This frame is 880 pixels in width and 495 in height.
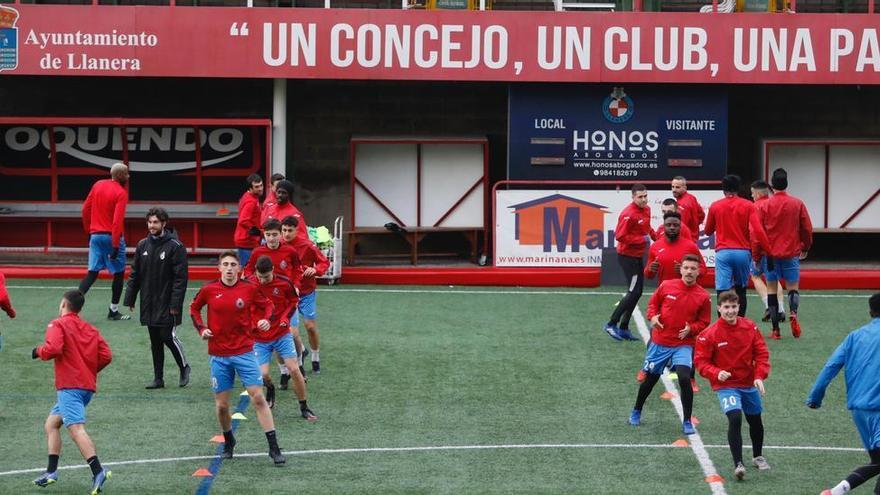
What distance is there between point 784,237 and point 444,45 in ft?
23.4

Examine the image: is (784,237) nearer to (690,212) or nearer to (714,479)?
(690,212)

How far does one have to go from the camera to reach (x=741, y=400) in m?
11.6

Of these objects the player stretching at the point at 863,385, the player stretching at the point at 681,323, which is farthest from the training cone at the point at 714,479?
the player stretching at the point at 681,323

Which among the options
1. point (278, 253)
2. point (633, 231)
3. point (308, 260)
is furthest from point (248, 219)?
point (633, 231)

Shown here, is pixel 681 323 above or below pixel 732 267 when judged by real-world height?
below

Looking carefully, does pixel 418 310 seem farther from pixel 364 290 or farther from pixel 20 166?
pixel 20 166

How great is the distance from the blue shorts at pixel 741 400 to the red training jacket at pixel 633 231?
5.55 metres

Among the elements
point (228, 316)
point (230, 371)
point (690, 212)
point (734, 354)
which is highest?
point (690, 212)

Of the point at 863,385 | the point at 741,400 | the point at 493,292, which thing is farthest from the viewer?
the point at 493,292

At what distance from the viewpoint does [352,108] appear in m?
24.6

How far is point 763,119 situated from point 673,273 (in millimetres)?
10813

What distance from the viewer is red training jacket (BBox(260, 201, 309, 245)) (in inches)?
586

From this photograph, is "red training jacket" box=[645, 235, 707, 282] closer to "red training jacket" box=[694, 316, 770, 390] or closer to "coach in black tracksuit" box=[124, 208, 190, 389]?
"red training jacket" box=[694, 316, 770, 390]

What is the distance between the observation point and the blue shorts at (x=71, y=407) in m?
11.1
